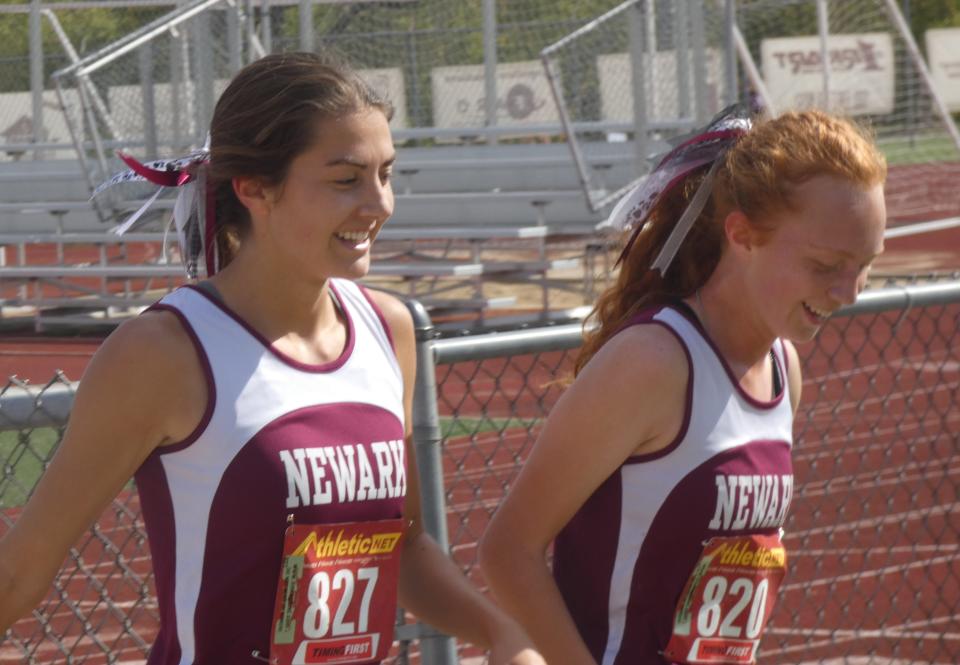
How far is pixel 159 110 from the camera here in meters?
11.6

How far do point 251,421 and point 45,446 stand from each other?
369 cm

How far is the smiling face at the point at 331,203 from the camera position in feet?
6.75

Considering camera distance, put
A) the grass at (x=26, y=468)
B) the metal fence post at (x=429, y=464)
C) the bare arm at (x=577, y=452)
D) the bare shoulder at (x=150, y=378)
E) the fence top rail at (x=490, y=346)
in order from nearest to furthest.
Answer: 1. the bare shoulder at (x=150, y=378)
2. the bare arm at (x=577, y=452)
3. the fence top rail at (x=490, y=346)
4. the metal fence post at (x=429, y=464)
5. the grass at (x=26, y=468)

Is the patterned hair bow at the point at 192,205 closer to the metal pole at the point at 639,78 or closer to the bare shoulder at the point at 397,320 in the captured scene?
the bare shoulder at the point at 397,320

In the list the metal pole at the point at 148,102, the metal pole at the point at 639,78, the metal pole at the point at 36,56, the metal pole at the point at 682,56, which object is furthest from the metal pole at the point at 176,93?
the metal pole at the point at 682,56

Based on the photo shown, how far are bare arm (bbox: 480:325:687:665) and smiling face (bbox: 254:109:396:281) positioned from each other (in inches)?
14.5

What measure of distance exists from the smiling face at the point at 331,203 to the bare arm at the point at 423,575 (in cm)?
20

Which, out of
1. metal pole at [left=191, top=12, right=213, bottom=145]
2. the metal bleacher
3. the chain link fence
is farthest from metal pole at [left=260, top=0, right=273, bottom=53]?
the chain link fence

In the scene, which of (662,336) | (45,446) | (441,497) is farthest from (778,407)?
(45,446)

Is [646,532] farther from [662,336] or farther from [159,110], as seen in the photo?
[159,110]

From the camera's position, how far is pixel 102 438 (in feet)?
6.24

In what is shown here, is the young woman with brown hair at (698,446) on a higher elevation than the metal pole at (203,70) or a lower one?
lower

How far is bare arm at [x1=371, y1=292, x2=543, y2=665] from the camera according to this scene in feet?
7.29

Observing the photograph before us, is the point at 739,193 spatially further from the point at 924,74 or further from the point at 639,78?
the point at 924,74
